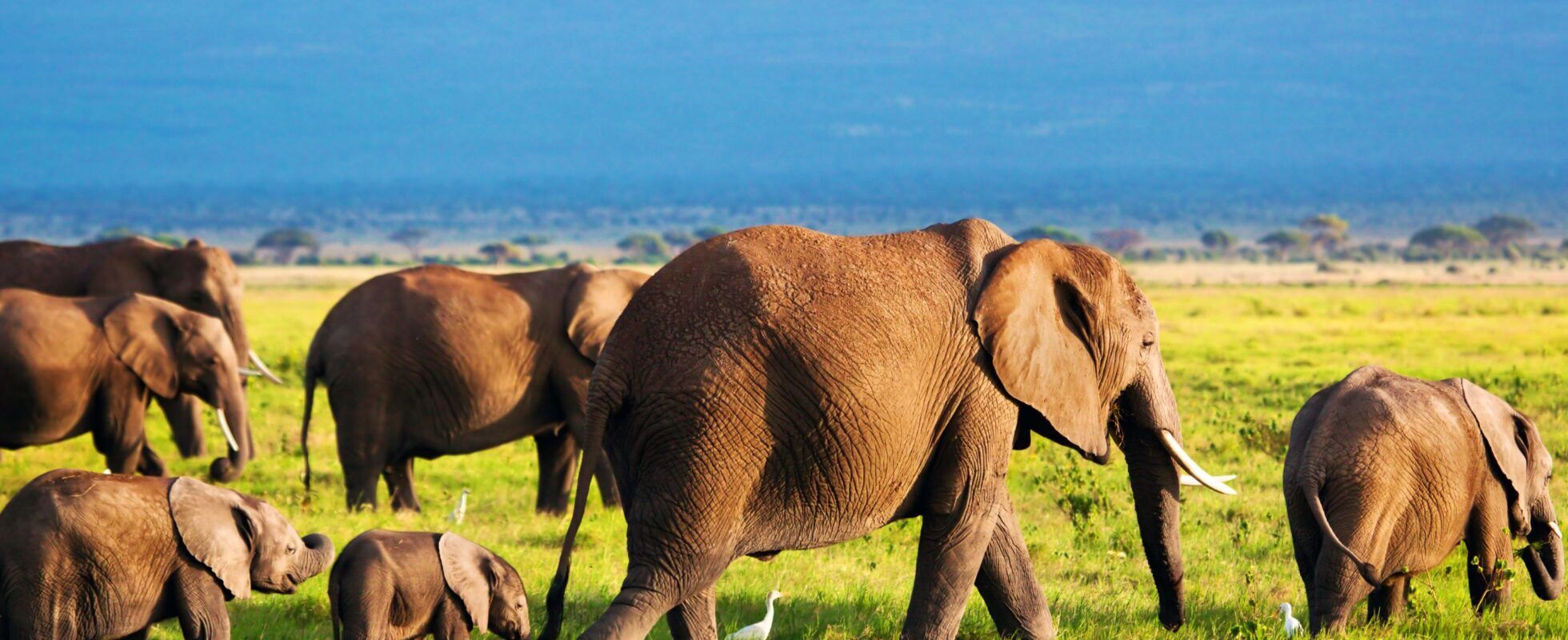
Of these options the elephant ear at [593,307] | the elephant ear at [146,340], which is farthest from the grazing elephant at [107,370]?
the elephant ear at [593,307]

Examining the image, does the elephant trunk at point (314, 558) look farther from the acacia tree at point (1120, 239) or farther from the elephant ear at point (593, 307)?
the acacia tree at point (1120, 239)

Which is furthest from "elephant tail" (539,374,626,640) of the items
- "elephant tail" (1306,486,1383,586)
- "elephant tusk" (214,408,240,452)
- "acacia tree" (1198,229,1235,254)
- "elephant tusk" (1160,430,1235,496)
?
"acacia tree" (1198,229,1235,254)

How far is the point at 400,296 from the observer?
11.4 metres

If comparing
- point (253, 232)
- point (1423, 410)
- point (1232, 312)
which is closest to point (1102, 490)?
point (1423, 410)

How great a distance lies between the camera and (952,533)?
21.2 feet

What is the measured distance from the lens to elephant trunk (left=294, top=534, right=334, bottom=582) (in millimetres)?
7000

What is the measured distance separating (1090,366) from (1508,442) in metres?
2.29

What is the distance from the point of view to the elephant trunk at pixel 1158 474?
23.3 feet

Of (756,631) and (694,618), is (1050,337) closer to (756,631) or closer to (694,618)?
(694,618)

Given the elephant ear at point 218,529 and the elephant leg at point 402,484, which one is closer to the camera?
the elephant ear at point 218,529

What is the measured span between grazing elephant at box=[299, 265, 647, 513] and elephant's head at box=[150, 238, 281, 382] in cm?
367

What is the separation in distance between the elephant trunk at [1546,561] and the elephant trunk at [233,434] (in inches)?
301

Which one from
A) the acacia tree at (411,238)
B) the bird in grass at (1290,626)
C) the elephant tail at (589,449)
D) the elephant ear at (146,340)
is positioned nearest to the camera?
the elephant tail at (589,449)

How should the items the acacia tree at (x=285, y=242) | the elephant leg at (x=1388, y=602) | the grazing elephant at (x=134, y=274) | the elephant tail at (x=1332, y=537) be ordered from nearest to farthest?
the elephant tail at (x=1332, y=537) → the elephant leg at (x=1388, y=602) → the grazing elephant at (x=134, y=274) → the acacia tree at (x=285, y=242)
